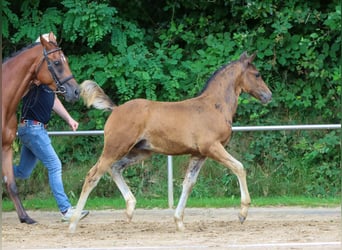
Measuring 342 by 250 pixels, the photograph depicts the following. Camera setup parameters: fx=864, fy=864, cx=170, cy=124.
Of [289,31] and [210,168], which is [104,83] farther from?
[289,31]

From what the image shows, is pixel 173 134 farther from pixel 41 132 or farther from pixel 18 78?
pixel 18 78

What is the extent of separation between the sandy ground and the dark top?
1.39 m

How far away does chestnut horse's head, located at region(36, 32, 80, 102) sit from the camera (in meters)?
10.4

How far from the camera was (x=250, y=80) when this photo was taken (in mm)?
10891

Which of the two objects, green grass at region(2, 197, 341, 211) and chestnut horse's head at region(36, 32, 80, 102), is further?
green grass at region(2, 197, 341, 211)

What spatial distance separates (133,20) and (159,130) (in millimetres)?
6200

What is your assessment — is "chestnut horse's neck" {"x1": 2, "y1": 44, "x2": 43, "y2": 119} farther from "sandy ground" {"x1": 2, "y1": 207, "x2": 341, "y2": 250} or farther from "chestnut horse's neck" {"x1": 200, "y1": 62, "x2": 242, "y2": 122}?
"chestnut horse's neck" {"x1": 200, "y1": 62, "x2": 242, "y2": 122}

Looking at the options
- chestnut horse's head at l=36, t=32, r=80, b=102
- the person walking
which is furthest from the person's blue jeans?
chestnut horse's head at l=36, t=32, r=80, b=102

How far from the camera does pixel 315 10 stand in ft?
51.2

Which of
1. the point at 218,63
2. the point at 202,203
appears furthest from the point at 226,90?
the point at 218,63

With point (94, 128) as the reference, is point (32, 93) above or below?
above

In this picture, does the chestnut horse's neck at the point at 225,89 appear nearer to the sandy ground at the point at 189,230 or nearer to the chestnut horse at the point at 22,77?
the sandy ground at the point at 189,230

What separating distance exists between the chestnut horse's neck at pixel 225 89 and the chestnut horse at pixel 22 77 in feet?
5.59

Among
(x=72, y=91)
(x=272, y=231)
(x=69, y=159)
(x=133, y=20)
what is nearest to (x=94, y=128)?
(x=69, y=159)
